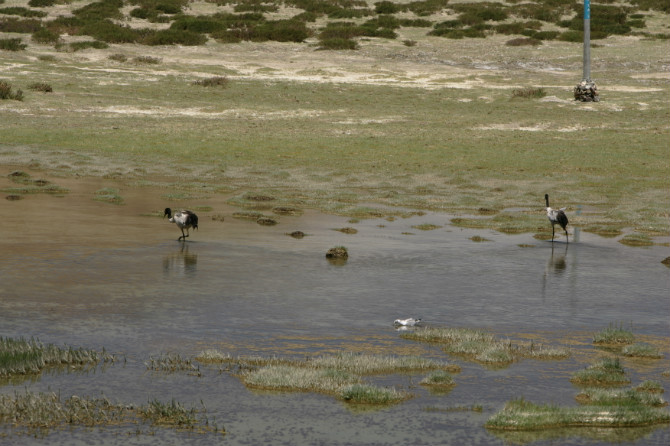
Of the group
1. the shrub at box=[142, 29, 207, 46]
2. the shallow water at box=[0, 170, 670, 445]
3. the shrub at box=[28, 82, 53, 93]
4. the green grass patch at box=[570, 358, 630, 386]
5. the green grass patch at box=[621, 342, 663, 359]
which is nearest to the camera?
the shallow water at box=[0, 170, 670, 445]

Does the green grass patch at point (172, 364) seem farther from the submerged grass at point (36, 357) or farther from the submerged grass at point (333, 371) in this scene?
→ the submerged grass at point (36, 357)

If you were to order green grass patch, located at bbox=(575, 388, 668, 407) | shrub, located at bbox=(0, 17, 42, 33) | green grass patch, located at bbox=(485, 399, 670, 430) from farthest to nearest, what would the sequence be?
1. shrub, located at bbox=(0, 17, 42, 33)
2. green grass patch, located at bbox=(575, 388, 668, 407)
3. green grass patch, located at bbox=(485, 399, 670, 430)

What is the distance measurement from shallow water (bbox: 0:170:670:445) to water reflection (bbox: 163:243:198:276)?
0.28 feet

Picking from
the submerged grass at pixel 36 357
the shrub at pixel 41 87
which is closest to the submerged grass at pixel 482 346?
the submerged grass at pixel 36 357

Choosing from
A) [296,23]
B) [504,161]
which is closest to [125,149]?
[504,161]

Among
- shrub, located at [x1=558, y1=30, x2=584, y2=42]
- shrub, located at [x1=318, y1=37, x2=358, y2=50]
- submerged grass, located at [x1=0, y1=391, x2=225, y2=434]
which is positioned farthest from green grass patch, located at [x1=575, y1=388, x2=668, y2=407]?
shrub, located at [x1=558, y1=30, x2=584, y2=42]

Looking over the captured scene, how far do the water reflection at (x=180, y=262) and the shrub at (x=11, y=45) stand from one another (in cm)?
4221

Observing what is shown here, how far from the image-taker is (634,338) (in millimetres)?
16094

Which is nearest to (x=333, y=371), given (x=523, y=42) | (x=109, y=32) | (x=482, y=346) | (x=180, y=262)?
(x=482, y=346)

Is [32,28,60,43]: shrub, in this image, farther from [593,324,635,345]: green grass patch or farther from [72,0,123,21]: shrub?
[593,324,635,345]: green grass patch

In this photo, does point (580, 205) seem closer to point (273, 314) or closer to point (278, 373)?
point (273, 314)

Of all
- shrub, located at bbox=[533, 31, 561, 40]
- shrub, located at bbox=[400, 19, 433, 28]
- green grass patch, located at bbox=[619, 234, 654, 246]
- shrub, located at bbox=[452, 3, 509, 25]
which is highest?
shrub, located at bbox=[452, 3, 509, 25]

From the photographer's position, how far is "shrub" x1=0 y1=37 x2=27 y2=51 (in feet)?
200

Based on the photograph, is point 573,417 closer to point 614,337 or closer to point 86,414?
point 614,337
